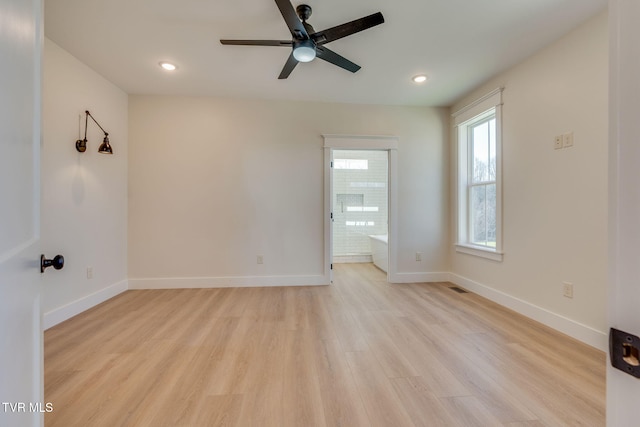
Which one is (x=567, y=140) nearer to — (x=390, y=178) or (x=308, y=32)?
(x=390, y=178)

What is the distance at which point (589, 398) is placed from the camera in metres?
1.45

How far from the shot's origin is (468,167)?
11.7 ft

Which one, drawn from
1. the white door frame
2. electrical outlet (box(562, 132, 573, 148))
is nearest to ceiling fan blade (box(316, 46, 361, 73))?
the white door frame

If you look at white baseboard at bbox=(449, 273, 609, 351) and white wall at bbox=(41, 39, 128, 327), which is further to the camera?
white wall at bbox=(41, 39, 128, 327)

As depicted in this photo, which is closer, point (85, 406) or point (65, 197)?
point (85, 406)

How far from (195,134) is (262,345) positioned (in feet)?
9.08

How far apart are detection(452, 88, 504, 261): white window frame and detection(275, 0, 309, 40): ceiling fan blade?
2.31 m

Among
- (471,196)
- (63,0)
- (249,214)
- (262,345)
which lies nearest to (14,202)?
(262,345)

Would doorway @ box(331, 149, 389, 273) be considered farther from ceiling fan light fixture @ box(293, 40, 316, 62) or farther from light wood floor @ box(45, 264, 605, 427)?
ceiling fan light fixture @ box(293, 40, 316, 62)

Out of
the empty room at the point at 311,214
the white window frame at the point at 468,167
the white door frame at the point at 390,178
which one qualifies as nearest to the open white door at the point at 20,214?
the empty room at the point at 311,214

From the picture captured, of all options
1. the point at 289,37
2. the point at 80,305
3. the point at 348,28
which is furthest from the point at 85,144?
the point at 348,28

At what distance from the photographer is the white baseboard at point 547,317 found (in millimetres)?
1983

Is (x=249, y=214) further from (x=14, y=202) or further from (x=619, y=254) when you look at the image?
(x=619, y=254)

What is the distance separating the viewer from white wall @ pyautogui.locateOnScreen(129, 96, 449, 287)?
3412 millimetres
